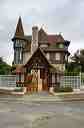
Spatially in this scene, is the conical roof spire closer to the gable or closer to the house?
the house

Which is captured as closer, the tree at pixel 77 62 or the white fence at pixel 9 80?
the white fence at pixel 9 80

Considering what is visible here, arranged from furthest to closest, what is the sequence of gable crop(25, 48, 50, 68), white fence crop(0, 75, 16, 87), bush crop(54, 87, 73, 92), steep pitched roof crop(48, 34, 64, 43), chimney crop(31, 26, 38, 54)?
steep pitched roof crop(48, 34, 64, 43) < chimney crop(31, 26, 38, 54) < gable crop(25, 48, 50, 68) < white fence crop(0, 75, 16, 87) < bush crop(54, 87, 73, 92)

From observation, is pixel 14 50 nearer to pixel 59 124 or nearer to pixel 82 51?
pixel 82 51

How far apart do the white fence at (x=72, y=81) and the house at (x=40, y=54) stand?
1.37 meters

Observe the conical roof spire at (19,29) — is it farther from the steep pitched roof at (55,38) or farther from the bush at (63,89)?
the bush at (63,89)

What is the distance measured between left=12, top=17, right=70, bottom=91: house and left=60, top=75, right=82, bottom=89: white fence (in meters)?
1.37

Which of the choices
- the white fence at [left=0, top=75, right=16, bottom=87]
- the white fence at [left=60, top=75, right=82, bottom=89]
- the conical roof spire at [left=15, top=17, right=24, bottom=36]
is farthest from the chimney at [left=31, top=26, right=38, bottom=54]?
the white fence at [left=60, top=75, right=82, bottom=89]

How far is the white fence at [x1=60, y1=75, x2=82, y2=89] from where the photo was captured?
92.9 feet

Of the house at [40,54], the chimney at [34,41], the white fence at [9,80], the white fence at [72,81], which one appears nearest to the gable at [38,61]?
the house at [40,54]

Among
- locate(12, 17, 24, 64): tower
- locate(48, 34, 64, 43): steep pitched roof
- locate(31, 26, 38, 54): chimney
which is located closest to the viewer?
locate(31, 26, 38, 54): chimney

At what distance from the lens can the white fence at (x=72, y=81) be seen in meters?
28.3

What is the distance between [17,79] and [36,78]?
2.38 meters

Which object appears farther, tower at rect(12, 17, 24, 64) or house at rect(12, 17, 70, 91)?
tower at rect(12, 17, 24, 64)

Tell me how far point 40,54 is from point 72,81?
17.2ft
